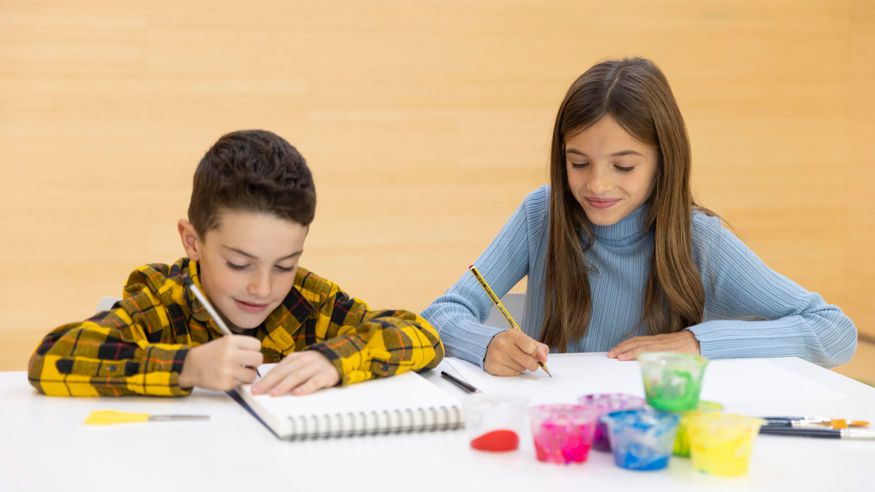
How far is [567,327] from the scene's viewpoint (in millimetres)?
1916

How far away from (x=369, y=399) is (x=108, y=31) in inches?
97.9

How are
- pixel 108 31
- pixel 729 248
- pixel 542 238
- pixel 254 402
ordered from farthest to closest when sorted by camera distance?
1. pixel 108 31
2. pixel 542 238
3. pixel 729 248
4. pixel 254 402

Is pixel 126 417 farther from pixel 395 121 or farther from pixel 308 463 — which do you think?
pixel 395 121

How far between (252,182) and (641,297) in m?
0.82

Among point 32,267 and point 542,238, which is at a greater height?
point 542,238

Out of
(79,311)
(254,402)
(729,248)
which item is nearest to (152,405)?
(254,402)

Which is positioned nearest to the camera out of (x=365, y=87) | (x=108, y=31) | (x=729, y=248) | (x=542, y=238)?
(x=729, y=248)

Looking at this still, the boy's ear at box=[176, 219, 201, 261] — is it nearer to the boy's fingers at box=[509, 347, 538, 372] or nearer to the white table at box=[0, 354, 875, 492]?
the white table at box=[0, 354, 875, 492]

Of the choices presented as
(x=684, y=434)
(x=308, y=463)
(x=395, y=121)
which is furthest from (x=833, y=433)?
(x=395, y=121)

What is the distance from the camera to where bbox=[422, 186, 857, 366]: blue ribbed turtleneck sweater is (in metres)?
1.68

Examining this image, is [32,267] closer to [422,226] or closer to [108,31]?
[108,31]

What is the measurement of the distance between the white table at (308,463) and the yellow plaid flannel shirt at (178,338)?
0.06 meters

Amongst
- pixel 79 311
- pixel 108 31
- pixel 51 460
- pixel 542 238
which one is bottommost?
pixel 79 311

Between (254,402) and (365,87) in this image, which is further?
(365,87)
